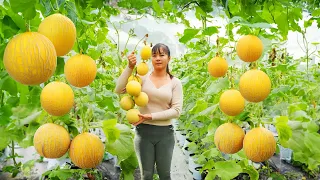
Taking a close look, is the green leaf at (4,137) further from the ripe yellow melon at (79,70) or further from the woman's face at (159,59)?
the woman's face at (159,59)

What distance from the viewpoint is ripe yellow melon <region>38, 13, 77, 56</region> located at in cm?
98

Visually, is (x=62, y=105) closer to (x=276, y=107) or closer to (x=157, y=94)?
(x=157, y=94)

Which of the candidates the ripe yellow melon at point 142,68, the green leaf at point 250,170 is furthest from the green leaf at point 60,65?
the green leaf at point 250,170

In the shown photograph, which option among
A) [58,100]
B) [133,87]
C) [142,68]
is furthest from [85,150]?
[142,68]

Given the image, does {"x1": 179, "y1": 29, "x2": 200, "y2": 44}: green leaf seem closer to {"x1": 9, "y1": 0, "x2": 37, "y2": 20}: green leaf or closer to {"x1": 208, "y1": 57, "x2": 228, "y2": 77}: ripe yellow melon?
{"x1": 208, "y1": 57, "x2": 228, "y2": 77}: ripe yellow melon

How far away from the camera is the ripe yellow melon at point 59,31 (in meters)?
0.98

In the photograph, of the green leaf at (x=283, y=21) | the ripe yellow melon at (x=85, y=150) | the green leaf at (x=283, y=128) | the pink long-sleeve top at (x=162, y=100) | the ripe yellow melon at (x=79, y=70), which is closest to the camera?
the ripe yellow melon at (x=79, y=70)

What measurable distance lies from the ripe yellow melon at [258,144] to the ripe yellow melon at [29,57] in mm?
975

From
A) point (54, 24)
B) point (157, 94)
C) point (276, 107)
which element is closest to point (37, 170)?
point (157, 94)

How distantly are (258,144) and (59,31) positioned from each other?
98 cm

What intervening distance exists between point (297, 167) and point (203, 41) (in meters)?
1.83

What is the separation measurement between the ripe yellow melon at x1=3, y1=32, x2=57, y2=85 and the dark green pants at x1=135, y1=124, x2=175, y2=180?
2.00 meters

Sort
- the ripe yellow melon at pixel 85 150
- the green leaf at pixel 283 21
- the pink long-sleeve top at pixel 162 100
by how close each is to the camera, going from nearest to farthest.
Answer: the ripe yellow melon at pixel 85 150
the green leaf at pixel 283 21
the pink long-sleeve top at pixel 162 100

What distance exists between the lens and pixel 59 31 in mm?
986
